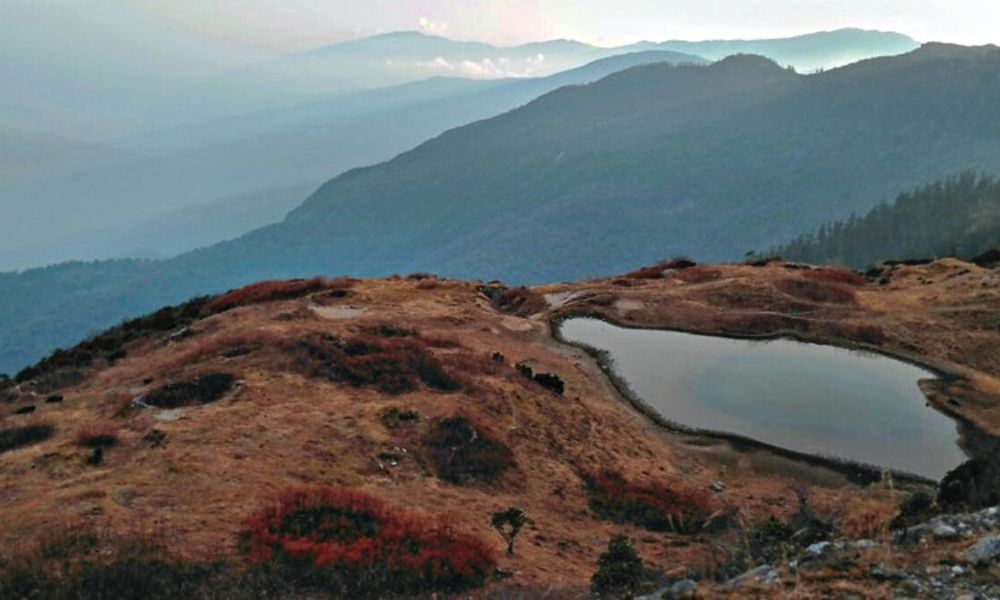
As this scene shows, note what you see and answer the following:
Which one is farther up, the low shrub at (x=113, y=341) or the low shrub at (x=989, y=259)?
the low shrub at (x=113, y=341)

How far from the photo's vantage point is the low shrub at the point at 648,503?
1062 inches

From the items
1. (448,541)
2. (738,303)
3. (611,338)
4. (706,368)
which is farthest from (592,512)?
(738,303)

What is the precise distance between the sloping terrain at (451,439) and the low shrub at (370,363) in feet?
0.43

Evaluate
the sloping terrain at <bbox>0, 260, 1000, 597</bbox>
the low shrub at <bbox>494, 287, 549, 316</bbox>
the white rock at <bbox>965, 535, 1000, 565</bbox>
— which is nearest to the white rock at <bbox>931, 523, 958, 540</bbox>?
the sloping terrain at <bbox>0, 260, 1000, 597</bbox>

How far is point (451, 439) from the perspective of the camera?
3044cm

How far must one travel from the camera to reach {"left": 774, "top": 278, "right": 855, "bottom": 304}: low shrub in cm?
6050

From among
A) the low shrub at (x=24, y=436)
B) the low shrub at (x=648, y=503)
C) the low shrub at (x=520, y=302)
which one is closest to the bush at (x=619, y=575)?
the low shrub at (x=648, y=503)

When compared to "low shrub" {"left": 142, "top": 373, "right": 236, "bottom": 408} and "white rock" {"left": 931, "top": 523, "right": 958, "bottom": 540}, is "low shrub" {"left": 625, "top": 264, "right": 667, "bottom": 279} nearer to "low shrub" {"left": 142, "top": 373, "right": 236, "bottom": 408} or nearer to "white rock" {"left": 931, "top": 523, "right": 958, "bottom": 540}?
"low shrub" {"left": 142, "top": 373, "right": 236, "bottom": 408}

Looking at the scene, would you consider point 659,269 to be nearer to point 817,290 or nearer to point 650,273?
point 650,273

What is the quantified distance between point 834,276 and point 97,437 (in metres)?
65.7

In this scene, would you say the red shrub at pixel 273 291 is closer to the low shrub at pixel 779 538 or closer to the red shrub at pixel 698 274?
the red shrub at pixel 698 274

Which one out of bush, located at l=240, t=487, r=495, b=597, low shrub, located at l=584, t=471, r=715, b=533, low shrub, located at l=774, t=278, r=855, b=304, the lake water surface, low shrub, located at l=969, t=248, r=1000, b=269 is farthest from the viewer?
low shrub, located at l=969, t=248, r=1000, b=269

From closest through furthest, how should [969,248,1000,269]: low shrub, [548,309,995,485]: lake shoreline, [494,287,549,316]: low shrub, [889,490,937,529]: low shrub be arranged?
[889,490,937,529]: low shrub < [548,309,995,485]: lake shoreline < [494,287,549,316]: low shrub < [969,248,1000,269]: low shrub

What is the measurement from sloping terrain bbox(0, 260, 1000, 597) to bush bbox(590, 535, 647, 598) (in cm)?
81
